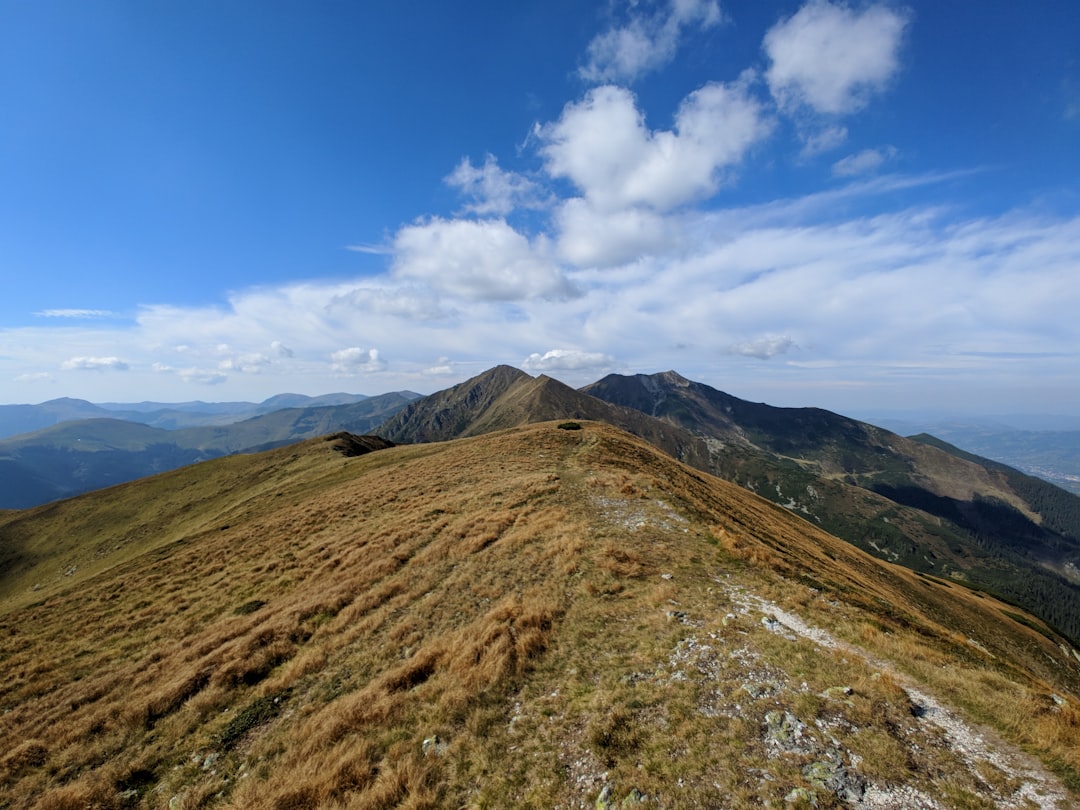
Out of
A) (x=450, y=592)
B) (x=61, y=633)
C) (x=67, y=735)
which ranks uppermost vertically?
(x=450, y=592)

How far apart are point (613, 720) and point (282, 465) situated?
71908 millimetres

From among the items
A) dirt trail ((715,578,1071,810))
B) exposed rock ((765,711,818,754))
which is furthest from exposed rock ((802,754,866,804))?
exposed rock ((765,711,818,754))

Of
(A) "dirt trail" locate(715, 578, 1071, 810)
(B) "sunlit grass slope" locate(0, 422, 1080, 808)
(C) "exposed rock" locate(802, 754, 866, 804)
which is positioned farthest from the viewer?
(B) "sunlit grass slope" locate(0, 422, 1080, 808)

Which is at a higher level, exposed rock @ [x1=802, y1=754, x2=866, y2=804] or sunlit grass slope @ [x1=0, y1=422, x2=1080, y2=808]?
exposed rock @ [x1=802, y1=754, x2=866, y2=804]

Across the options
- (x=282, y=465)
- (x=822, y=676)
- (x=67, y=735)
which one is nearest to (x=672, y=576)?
(x=822, y=676)

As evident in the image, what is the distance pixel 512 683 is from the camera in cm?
1142

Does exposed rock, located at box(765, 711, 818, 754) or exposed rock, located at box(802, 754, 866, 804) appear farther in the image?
exposed rock, located at box(765, 711, 818, 754)

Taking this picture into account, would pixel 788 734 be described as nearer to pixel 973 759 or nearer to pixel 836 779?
pixel 836 779

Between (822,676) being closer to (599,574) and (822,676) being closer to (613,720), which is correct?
(613,720)

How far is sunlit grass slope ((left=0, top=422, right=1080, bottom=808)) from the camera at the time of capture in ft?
26.4

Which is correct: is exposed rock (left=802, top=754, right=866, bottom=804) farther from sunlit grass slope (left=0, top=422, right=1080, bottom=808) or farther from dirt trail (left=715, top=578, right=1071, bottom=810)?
dirt trail (left=715, top=578, right=1071, bottom=810)

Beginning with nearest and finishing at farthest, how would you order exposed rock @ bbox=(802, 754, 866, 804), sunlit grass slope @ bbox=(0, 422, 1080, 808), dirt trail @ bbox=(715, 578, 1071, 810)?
dirt trail @ bbox=(715, 578, 1071, 810)
exposed rock @ bbox=(802, 754, 866, 804)
sunlit grass slope @ bbox=(0, 422, 1080, 808)

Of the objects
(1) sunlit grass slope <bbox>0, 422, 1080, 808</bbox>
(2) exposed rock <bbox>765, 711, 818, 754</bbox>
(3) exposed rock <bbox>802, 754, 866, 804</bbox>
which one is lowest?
(1) sunlit grass slope <bbox>0, 422, 1080, 808</bbox>

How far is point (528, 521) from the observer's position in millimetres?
24016
